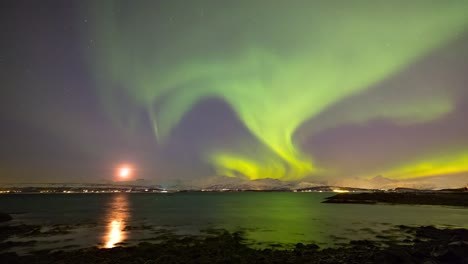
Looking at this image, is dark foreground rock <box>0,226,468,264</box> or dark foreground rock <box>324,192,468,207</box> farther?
dark foreground rock <box>324,192,468,207</box>

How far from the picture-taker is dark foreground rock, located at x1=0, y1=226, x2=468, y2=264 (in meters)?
20.2

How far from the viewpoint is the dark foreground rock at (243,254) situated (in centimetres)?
2022

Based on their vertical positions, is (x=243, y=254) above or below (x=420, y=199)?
below

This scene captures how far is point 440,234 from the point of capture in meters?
33.4

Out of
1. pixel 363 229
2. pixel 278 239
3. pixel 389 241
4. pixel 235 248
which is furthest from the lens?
pixel 363 229

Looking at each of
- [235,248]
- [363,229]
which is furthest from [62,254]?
[363,229]

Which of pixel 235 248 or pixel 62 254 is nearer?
pixel 62 254

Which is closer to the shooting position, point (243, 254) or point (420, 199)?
point (243, 254)

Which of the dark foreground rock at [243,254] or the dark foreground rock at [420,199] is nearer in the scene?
the dark foreground rock at [243,254]

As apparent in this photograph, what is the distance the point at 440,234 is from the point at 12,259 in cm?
3992

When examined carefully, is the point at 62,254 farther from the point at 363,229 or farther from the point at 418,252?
the point at 363,229

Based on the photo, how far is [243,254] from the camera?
2438 cm

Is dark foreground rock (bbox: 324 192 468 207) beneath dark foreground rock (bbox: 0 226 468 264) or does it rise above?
above

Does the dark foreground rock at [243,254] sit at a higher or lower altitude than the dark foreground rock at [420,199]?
lower
